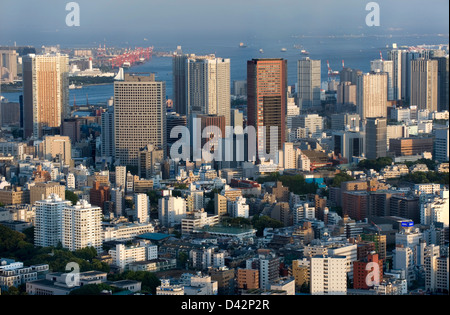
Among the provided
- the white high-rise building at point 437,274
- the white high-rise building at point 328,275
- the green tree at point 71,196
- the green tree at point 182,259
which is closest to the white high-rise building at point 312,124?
the green tree at point 71,196

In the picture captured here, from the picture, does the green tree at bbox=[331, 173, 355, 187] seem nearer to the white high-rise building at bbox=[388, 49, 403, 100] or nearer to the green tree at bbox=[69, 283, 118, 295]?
the green tree at bbox=[69, 283, 118, 295]

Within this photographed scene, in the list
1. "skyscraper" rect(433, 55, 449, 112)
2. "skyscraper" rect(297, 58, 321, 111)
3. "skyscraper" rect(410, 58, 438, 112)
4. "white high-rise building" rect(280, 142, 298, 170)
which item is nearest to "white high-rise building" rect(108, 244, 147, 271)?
"white high-rise building" rect(280, 142, 298, 170)

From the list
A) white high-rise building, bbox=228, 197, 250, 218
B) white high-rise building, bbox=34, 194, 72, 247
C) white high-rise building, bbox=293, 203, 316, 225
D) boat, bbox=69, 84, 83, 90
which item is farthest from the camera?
boat, bbox=69, 84, 83, 90

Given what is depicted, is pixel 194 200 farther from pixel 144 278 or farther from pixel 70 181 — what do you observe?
pixel 144 278

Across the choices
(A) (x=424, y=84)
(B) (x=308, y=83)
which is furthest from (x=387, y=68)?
(B) (x=308, y=83)

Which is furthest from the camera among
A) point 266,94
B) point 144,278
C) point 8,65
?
point 8,65
